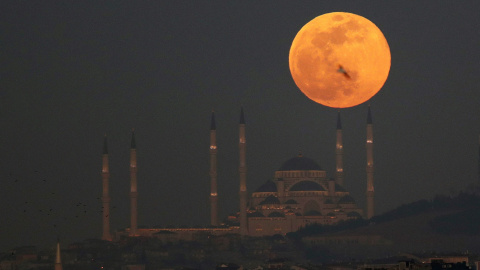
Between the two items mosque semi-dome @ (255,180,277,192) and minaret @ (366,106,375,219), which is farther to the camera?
mosque semi-dome @ (255,180,277,192)

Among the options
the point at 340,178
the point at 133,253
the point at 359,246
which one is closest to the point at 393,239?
the point at 359,246

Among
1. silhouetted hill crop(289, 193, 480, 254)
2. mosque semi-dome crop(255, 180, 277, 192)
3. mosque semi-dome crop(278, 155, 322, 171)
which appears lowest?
silhouetted hill crop(289, 193, 480, 254)

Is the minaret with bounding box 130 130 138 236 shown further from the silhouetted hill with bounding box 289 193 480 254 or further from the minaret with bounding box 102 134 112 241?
the silhouetted hill with bounding box 289 193 480 254

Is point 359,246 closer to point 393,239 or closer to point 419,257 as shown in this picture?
point 393,239

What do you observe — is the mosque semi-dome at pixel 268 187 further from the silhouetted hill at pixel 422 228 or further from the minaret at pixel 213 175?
the minaret at pixel 213 175

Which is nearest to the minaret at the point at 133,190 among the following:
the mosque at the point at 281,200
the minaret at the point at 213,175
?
the mosque at the point at 281,200

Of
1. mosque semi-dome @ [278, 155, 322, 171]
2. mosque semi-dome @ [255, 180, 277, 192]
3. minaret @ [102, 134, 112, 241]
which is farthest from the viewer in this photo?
mosque semi-dome @ [278, 155, 322, 171]

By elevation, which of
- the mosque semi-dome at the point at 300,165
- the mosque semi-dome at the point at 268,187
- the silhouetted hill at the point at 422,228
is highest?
the mosque semi-dome at the point at 300,165

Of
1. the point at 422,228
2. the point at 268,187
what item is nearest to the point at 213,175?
the point at 268,187

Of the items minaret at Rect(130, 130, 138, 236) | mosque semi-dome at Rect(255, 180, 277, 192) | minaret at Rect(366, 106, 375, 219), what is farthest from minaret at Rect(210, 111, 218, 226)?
minaret at Rect(366, 106, 375, 219)
